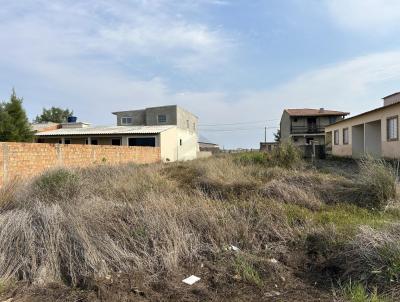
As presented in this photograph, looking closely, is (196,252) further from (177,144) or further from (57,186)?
(177,144)

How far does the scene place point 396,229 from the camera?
4418 mm

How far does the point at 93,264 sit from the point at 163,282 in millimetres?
914

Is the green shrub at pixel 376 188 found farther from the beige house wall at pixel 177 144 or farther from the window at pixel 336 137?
the beige house wall at pixel 177 144

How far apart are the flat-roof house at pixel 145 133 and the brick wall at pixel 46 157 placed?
873 cm

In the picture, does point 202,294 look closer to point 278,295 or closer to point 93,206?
point 278,295

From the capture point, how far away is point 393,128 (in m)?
17.7

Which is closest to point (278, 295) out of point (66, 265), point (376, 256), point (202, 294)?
point (202, 294)

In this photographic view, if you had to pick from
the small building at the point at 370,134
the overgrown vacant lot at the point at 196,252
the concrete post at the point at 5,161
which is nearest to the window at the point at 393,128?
the small building at the point at 370,134

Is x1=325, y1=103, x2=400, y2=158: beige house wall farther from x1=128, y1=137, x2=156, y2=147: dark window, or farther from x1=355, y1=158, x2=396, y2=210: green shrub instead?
x1=128, y1=137, x2=156, y2=147: dark window

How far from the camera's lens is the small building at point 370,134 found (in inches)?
690

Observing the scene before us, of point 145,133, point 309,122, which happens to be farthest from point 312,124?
point 145,133

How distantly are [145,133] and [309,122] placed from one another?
29300 mm

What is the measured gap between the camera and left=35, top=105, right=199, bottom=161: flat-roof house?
1262 inches

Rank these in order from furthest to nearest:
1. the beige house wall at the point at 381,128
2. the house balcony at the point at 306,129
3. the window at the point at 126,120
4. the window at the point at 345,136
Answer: the house balcony at the point at 306,129
the window at the point at 126,120
the window at the point at 345,136
the beige house wall at the point at 381,128
